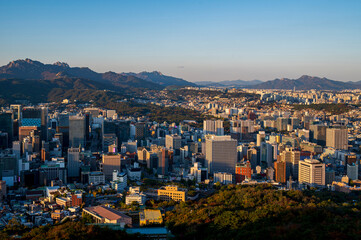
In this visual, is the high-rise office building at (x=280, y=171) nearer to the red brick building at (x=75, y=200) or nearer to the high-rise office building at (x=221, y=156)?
the high-rise office building at (x=221, y=156)

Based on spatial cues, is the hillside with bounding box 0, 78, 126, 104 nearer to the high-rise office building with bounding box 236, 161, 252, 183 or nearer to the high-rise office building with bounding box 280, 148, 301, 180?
the high-rise office building with bounding box 236, 161, 252, 183

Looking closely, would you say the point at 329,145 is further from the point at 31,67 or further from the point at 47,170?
the point at 31,67

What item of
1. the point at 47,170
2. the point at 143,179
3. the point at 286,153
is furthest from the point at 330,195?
the point at 47,170

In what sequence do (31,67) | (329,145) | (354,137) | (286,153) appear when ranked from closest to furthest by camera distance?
(286,153) → (329,145) → (354,137) → (31,67)

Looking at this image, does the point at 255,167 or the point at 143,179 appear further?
the point at 255,167

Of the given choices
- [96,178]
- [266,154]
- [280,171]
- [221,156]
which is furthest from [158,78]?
[96,178]

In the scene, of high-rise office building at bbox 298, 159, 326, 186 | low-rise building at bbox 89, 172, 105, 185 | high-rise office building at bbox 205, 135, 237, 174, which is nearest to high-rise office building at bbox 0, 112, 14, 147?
low-rise building at bbox 89, 172, 105, 185

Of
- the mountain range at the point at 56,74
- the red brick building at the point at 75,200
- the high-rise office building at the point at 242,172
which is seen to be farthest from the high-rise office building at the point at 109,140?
the mountain range at the point at 56,74
